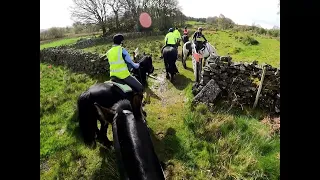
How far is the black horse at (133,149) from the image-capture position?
3385 millimetres

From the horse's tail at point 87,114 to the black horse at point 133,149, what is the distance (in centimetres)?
87

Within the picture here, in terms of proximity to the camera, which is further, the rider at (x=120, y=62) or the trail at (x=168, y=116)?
the rider at (x=120, y=62)

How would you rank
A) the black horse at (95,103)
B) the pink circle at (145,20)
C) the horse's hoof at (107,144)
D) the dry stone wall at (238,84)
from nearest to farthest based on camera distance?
1. the black horse at (95,103)
2. the horse's hoof at (107,144)
3. the dry stone wall at (238,84)
4. the pink circle at (145,20)

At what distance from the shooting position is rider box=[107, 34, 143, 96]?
18.9 ft

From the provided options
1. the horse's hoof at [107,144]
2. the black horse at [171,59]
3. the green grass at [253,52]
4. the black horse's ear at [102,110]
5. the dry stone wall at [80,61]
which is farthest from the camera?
the green grass at [253,52]

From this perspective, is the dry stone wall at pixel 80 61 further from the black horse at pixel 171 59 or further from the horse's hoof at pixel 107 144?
the horse's hoof at pixel 107 144

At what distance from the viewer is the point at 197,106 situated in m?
7.16

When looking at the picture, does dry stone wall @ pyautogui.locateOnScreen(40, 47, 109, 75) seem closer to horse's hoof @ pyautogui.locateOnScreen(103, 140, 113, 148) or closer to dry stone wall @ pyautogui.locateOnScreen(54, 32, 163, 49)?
horse's hoof @ pyautogui.locateOnScreen(103, 140, 113, 148)

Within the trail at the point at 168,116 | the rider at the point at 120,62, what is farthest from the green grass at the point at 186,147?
the rider at the point at 120,62

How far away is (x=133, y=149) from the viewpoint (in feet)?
12.1

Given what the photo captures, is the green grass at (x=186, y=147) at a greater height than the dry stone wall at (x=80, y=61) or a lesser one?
lesser

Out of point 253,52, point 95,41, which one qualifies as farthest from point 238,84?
point 95,41
